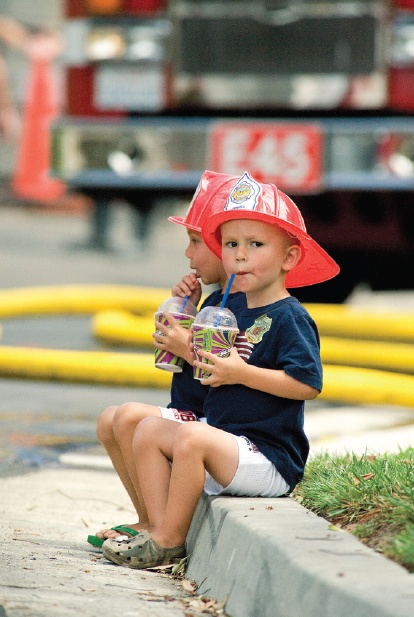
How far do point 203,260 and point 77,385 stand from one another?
2981 millimetres

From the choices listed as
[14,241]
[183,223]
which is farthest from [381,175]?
[14,241]

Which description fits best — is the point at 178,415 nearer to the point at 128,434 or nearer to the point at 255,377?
the point at 128,434

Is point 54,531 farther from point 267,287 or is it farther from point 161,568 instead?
point 267,287

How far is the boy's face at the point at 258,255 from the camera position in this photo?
3520 mm

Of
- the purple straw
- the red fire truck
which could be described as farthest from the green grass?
the red fire truck

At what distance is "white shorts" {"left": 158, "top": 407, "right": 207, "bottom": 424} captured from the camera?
3.78m

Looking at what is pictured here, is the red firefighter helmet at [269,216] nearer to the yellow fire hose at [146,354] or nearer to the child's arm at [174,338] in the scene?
the child's arm at [174,338]

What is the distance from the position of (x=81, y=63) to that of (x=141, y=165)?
83 cm

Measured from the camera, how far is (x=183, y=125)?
7.93 m

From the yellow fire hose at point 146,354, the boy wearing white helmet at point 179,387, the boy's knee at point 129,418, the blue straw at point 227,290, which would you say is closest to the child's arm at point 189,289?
the boy wearing white helmet at point 179,387

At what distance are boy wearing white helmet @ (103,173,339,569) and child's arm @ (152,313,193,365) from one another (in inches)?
5.9

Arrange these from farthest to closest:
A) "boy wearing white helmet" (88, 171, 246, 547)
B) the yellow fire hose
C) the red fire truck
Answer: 1. the red fire truck
2. the yellow fire hose
3. "boy wearing white helmet" (88, 171, 246, 547)

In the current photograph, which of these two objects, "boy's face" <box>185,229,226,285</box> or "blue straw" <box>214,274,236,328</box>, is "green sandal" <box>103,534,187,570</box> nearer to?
"blue straw" <box>214,274,236,328</box>

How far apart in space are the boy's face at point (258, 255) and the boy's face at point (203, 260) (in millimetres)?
292
